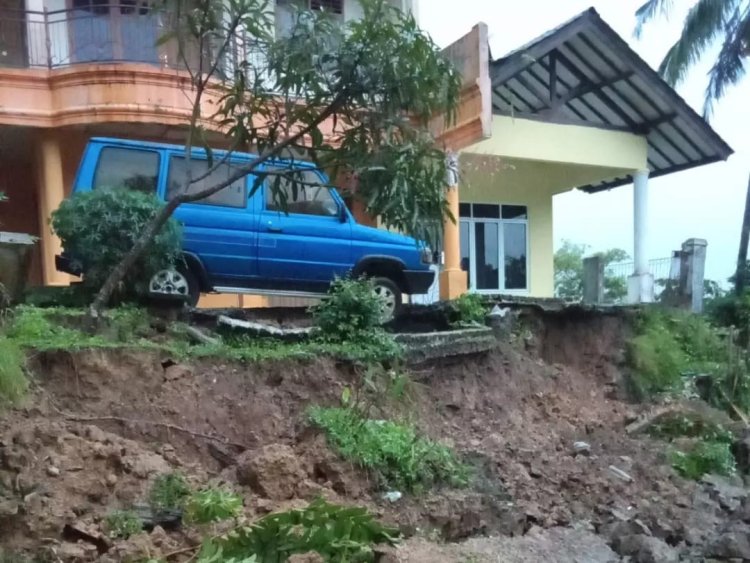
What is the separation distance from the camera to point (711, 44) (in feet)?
56.9

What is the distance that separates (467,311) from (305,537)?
5.20 metres

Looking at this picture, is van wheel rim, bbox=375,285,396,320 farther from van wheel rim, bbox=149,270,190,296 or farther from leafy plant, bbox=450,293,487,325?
van wheel rim, bbox=149,270,190,296

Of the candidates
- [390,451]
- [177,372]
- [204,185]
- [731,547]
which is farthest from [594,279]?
[177,372]

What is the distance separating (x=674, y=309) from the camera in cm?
1199

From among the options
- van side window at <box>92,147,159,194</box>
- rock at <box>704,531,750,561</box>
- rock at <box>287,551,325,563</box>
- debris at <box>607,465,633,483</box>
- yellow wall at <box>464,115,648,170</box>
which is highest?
yellow wall at <box>464,115,648,170</box>

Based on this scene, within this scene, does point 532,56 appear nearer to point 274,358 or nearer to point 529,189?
point 529,189

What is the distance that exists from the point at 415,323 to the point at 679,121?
28.5ft

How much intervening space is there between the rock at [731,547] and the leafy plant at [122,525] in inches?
177

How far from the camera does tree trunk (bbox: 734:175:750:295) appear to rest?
1563cm

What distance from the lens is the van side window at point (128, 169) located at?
848 centimetres

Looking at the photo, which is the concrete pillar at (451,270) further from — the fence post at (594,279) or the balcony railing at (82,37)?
the balcony railing at (82,37)

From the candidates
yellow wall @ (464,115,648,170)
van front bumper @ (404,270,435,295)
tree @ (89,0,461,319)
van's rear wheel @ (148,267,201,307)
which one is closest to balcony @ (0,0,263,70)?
van's rear wheel @ (148,267,201,307)

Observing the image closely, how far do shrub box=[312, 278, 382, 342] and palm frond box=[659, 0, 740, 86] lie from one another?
12656 mm

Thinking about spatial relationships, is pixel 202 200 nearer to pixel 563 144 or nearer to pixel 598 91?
pixel 563 144
